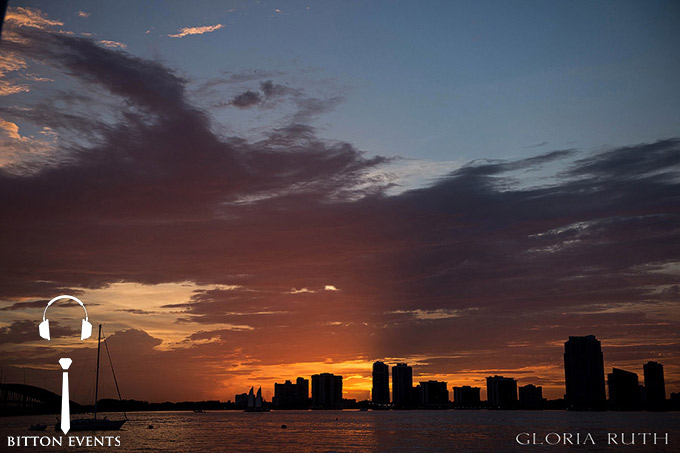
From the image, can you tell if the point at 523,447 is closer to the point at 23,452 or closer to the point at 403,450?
the point at 403,450

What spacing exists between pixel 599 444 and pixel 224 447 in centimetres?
7055

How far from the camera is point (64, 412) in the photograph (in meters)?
26.2

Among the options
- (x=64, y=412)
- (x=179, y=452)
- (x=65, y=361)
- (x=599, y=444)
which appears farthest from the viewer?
(x=599, y=444)

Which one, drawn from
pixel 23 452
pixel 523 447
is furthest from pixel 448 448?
pixel 23 452

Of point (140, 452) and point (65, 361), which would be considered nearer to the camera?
point (65, 361)

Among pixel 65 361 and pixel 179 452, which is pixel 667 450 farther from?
pixel 65 361

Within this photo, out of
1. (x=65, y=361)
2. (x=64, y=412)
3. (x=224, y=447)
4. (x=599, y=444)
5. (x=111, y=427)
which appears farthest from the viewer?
(x=111, y=427)

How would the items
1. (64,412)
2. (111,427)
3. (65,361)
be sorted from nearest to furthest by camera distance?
(65,361)
(64,412)
(111,427)

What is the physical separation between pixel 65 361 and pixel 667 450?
110 meters

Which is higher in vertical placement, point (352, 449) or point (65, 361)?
point (65, 361)

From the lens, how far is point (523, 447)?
111062 mm

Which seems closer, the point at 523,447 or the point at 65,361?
the point at 65,361

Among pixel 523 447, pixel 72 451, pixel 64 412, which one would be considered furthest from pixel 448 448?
pixel 64 412

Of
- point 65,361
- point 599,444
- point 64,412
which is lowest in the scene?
point 599,444
